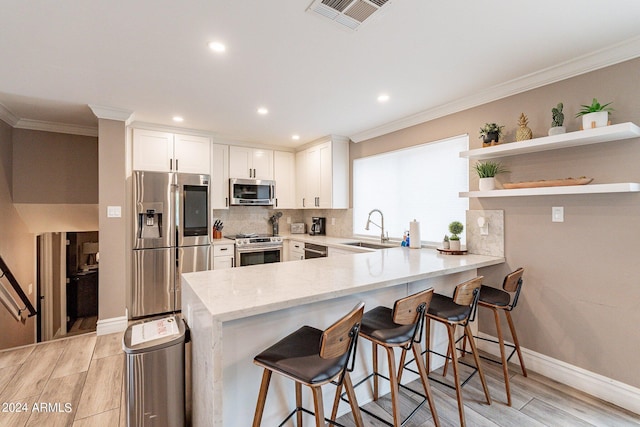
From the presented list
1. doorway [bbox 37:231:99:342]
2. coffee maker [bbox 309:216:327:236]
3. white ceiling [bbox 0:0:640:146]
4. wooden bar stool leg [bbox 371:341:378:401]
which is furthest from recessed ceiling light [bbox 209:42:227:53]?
doorway [bbox 37:231:99:342]

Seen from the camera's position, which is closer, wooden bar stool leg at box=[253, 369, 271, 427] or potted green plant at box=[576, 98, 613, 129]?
wooden bar stool leg at box=[253, 369, 271, 427]

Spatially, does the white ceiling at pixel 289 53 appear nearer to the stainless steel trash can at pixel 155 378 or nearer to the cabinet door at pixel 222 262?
the stainless steel trash can at pixel 155 378

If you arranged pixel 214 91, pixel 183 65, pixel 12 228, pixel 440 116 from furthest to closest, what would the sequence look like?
pixel 12 228 → pixel 440 116 → pixel 214 91 → pixel 183 65

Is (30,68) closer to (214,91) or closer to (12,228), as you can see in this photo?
(214,91)

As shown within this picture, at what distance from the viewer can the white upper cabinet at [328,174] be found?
4.38m

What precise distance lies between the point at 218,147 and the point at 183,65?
2.33m

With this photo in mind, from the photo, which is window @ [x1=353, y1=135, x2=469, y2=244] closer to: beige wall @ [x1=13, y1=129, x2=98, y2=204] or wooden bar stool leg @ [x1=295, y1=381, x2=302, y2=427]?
wooden bar stool leg @ [x1=295, y1=381, x2=302, y2=427]

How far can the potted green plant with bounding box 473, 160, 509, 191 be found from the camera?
103 inches

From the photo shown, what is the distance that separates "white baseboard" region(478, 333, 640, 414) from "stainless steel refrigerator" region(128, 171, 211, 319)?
12.0ft

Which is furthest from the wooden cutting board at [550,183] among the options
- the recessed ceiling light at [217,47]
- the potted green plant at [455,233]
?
the recessed ceiling light at [217,47]

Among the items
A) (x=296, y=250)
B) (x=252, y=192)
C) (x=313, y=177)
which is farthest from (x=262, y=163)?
(x=296, y=250)

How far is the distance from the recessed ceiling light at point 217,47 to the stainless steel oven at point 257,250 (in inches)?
107

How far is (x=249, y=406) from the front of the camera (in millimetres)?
1532

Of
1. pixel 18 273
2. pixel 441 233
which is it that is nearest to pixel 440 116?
pixel 441 233
